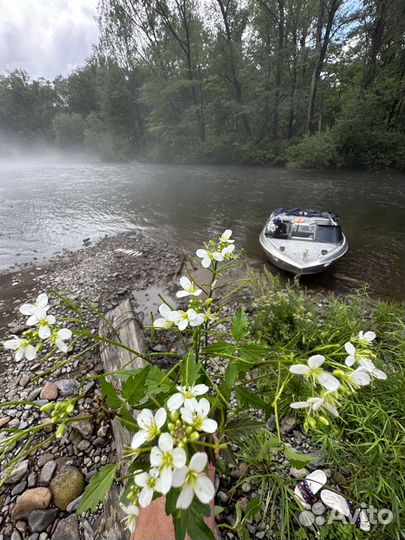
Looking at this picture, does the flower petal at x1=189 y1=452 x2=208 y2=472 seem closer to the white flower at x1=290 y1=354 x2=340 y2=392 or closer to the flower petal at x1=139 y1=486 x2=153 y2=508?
the flower petal at x1=139 y1=486 x2=153 y2=508

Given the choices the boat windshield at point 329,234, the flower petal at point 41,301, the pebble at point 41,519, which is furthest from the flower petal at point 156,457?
the boat windshield at point 329,234

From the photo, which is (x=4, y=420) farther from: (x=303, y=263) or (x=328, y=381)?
(x=303, y=263)

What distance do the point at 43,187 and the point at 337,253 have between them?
15959mm

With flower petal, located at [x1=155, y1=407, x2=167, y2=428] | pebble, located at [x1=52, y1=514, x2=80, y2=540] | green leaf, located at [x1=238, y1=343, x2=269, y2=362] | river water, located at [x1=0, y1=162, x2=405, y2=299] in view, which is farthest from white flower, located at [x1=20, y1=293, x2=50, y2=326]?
river water, located at [x1=0, y1=162, x2=405, y2=299]

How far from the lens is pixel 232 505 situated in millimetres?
1389

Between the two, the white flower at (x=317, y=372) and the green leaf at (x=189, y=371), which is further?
the green leaf at (x=189, y=371)

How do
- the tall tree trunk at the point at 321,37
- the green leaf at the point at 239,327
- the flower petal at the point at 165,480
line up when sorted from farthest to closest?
the tall tree trunk at the point at 321,37 < the green leaf at the point at 239,327 < the flower petal at the point at 165,480

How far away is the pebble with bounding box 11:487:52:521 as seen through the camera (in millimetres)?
1407

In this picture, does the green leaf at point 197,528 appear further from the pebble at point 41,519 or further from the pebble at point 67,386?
the pebble at point 67,386

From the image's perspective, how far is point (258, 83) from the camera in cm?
1772

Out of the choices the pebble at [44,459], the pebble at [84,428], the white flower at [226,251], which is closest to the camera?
the white flower at [226,251]

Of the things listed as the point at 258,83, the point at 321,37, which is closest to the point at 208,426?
the point at 321,37

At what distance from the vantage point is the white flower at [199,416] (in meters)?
0.58

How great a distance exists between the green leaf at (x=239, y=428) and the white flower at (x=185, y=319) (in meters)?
0.38
